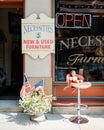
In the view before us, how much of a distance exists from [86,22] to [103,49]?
2.29 ft

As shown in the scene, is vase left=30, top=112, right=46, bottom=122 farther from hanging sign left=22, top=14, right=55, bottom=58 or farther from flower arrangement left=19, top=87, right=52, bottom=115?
hanging sign left=22, top=14, right=55, bottom=58

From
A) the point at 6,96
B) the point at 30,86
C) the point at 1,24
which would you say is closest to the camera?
the point at 30,86

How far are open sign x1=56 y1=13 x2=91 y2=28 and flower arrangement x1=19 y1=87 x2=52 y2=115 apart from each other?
1.53m

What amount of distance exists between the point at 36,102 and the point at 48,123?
46cm

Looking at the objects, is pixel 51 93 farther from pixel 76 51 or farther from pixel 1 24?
pixel 1 24

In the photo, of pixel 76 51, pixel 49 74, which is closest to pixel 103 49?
pixel 76 51

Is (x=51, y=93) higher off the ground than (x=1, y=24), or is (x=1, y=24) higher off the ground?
(x=1, y=24)

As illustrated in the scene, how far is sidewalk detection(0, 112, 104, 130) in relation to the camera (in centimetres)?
648

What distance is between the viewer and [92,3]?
25.0 ft

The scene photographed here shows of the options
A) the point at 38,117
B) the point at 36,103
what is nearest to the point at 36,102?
the point at 36,103

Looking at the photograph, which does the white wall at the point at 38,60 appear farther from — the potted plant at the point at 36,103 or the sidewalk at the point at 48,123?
the sidewalk at the point at 48,123

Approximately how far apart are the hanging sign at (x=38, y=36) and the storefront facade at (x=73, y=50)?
127mm

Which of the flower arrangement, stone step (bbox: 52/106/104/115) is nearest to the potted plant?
the flower arrangement

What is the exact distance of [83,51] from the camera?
773 centimetres
